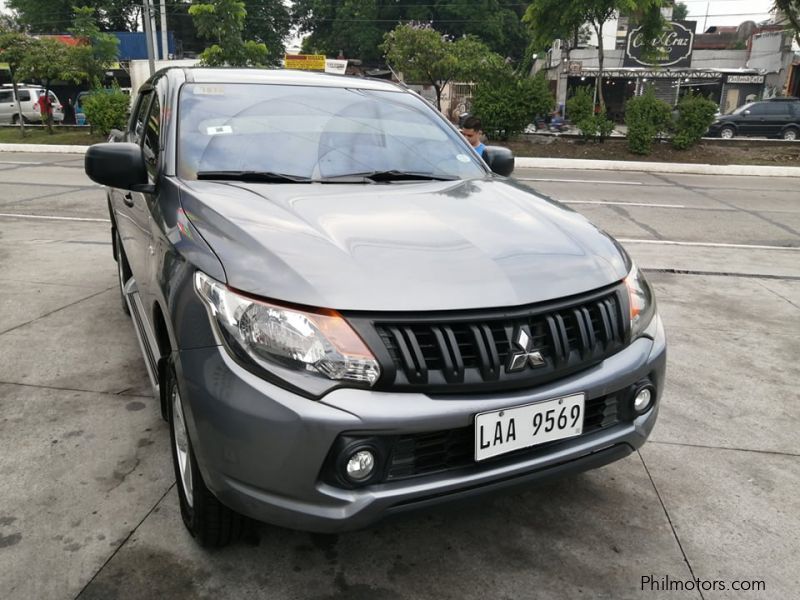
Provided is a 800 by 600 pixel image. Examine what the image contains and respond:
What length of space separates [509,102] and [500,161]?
1579cm

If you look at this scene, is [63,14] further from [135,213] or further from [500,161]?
[500,161]

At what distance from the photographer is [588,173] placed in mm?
15758

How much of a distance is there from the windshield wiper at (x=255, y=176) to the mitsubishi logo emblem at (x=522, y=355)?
4.22 ft

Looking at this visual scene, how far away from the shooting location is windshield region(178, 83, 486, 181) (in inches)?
113

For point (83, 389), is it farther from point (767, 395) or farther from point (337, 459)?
point (767, 395)

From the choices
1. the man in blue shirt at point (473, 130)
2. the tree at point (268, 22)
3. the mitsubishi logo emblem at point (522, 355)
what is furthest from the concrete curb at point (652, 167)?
the tree at point (268, 22)

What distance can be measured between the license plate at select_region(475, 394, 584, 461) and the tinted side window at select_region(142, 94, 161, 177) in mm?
1861

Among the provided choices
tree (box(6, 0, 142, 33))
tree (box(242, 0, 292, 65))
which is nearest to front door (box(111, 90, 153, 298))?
tree (box(242, 0, 292, 65))

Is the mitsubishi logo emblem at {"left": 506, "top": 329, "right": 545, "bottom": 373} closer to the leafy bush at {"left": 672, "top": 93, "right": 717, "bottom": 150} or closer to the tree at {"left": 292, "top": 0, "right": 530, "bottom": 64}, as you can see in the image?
the leafy bush at {"left": 672, "top": 93, "right": 717, "bottom": 150}

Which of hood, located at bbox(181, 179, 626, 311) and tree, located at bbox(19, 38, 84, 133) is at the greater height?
tree, located at bbox(19, 38, 84, 133)

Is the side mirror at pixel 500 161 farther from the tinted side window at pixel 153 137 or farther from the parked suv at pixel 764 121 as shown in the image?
the parked suv at pixel 764 121

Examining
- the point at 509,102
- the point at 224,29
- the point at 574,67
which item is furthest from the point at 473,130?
the point at 574,67

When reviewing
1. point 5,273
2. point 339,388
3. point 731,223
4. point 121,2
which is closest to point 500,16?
point 121,2

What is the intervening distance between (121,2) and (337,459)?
56884 millimetres
